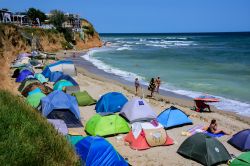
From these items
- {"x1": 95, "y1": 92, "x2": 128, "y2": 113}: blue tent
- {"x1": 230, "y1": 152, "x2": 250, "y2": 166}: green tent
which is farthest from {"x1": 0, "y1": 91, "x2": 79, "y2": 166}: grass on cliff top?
{"x1": 95, "y1": 92, "x2": 128, "y2": 113}: blue tent

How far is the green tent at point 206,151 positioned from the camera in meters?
11.1

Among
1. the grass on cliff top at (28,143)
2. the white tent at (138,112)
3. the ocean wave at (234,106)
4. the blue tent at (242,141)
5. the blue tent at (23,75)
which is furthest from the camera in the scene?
the blue tent at (23,75)

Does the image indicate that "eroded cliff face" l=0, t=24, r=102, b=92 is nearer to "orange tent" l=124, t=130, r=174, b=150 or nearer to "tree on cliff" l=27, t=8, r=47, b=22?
"tree on cliff" l=27, t=8, r=47, b=22

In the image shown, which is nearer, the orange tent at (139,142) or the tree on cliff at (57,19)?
the orange tent at (139,142)

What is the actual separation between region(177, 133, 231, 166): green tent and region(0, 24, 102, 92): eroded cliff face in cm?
1528

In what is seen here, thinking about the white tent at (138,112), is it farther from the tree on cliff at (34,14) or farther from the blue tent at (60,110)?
the tree on cliff at (34,14)

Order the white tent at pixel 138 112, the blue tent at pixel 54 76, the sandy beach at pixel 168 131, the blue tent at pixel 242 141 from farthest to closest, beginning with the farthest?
the blue tent at pixel 54 76 → the white tent at pixel 138 112 → the blue tent at pixel 242 141 → the sandy beach at pixel 168 131

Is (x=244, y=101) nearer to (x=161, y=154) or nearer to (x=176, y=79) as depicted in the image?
(x=176, y=79)

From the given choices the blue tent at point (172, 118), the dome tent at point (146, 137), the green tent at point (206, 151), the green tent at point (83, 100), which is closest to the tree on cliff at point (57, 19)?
the green tent at point (83, 100)

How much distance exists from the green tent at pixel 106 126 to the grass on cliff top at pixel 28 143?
19.2ft

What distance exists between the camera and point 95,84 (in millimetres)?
26312

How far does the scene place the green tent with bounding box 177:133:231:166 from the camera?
1112cm

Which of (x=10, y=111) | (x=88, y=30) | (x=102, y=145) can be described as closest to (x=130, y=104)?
(x=102, y=145)

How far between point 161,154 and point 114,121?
2738mm
